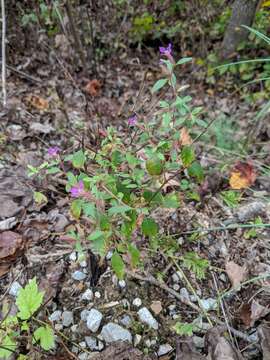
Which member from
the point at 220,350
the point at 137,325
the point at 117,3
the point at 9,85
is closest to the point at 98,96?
the point at 9,85

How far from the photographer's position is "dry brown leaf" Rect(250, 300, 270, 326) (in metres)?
1.37

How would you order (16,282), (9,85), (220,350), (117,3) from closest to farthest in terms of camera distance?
(220,350) < (16,282) < (9,85) < (117,3)

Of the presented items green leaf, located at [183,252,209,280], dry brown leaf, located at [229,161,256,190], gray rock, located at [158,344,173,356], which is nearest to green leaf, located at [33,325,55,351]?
gray rock, located at [158,344,173,356]

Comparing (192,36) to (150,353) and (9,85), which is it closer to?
(9,85)

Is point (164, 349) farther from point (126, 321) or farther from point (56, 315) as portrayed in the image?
point (56, 315)

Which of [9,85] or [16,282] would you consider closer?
[16,282]

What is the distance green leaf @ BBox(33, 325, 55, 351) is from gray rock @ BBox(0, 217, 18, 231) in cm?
57

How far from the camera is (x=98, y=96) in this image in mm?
3051

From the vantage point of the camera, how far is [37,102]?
2.72 meters

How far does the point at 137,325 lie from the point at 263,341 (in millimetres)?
458

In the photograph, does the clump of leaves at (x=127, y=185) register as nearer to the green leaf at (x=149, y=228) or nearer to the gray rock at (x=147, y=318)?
the green leaf at (x=149, y=228)

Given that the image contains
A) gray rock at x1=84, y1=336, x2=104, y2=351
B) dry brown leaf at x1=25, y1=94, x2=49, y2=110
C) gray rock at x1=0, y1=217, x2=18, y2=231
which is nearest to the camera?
gray rock at x1=84, y1=336, x2=104, y2=351

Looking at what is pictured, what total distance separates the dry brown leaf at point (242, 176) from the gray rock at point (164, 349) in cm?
102

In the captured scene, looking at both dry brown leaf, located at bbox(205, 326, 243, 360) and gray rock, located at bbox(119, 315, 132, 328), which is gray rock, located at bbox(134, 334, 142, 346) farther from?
dry brown leaf, located at bbox(205, 326, 243, 360)
